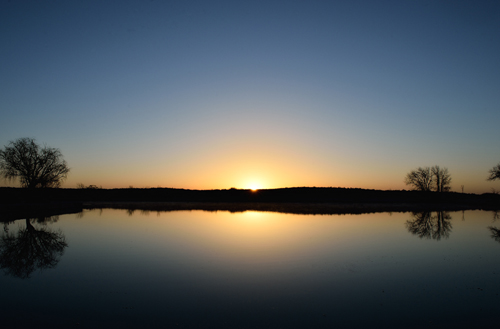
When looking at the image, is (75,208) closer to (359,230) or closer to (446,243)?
(359,230)

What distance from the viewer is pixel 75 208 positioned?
42.9 meters

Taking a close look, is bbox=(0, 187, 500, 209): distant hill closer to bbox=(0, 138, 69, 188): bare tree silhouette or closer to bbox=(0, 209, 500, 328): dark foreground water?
bbox=(0, 138, 69, 188): bare tree silhouette

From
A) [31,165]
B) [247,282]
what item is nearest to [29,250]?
→ [247,282]

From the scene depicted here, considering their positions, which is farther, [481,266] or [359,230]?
[359,230]

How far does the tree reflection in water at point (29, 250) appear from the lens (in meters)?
11.7

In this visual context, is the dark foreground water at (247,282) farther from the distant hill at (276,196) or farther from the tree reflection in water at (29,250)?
the distant hill at (276,196)

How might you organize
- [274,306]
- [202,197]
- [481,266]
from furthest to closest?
[202,197]
[481,266]
[274,306]

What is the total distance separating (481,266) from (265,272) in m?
8.47

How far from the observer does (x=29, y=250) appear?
15.0 m

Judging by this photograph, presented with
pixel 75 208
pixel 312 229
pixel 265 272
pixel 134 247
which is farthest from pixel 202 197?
pixel 265 272

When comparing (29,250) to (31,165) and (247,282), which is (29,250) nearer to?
(247,282)

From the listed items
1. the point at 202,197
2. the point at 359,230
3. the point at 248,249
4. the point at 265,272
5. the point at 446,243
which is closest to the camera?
the point at 265,272

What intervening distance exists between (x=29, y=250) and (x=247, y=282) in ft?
37.3

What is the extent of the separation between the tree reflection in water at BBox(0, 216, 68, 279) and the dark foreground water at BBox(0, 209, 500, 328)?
0.17ft
